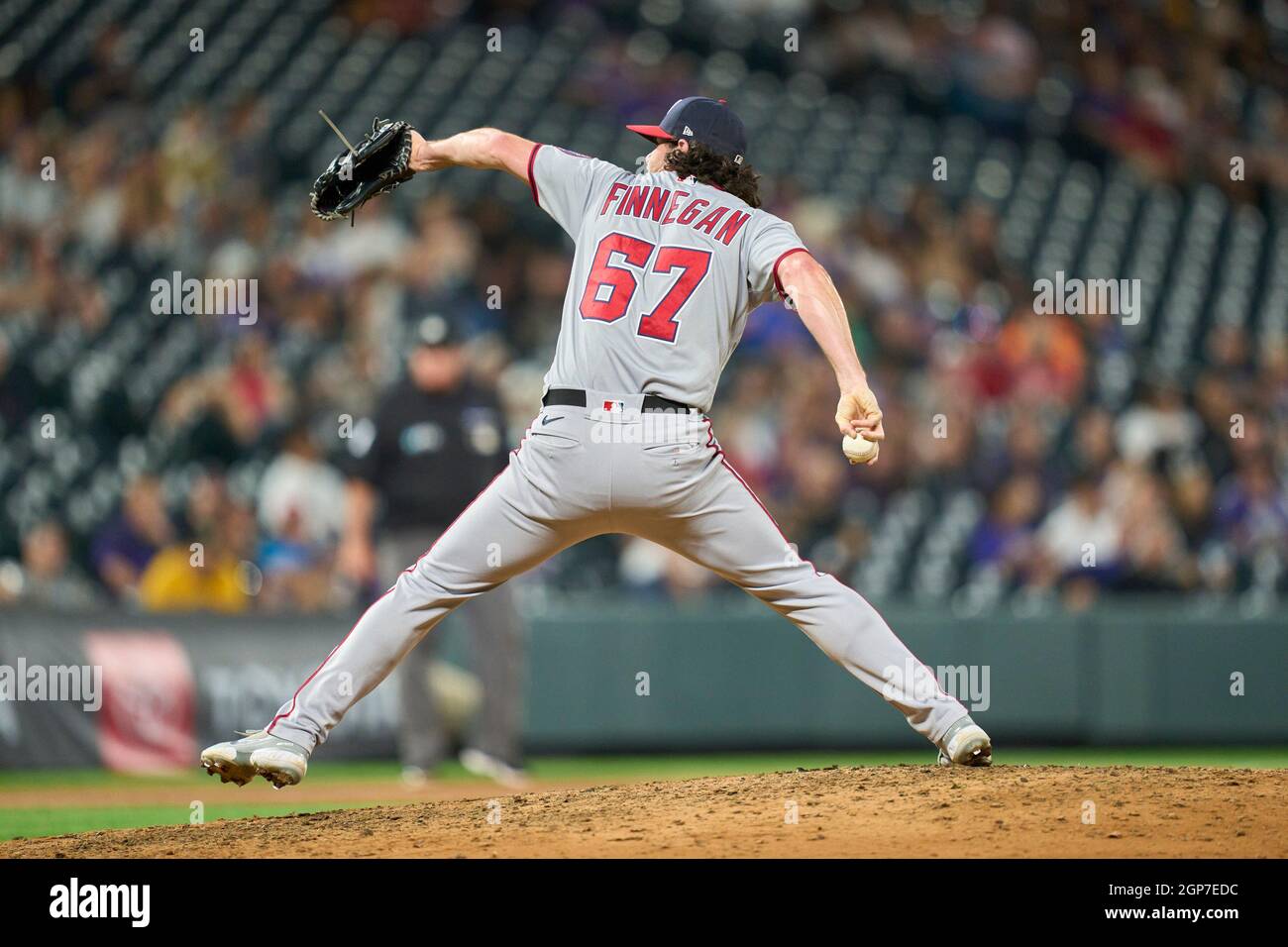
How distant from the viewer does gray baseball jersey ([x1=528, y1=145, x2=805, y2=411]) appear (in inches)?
159

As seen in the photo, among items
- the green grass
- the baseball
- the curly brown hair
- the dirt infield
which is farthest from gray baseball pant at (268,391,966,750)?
the green grass

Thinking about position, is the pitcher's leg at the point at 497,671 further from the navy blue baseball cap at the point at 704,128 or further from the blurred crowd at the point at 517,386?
the navy blue baseball cap at the point at 704,128

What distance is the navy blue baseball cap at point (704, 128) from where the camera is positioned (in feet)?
14.2

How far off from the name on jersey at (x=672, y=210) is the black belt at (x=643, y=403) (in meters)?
0.44

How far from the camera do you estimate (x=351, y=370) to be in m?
10.1

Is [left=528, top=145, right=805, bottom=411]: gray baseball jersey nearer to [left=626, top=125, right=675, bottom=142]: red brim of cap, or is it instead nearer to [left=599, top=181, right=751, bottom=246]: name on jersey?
[left=599, top=181, right=751, bottom=246]: name on jersey

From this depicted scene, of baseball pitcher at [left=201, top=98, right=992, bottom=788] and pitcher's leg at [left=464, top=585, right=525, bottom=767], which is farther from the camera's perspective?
pitcher's leg at [left=464, top=585, right=525, bottom=767]

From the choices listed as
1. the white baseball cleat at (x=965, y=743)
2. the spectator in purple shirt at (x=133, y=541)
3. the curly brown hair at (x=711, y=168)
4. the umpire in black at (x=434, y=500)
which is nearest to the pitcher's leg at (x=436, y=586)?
the curly brown hair at (x=711, y=168)

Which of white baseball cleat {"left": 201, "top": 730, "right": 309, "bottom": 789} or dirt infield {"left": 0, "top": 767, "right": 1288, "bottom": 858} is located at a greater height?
white baseball cleat {"left": 201, "top": 730, "right": 309, "bottom": 789}

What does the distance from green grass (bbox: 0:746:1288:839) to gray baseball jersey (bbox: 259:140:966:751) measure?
6.63ft

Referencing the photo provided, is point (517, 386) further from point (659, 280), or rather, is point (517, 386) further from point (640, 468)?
point (640, 468)

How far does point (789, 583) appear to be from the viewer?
4203 mm

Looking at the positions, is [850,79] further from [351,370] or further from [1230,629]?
[1230,629]
